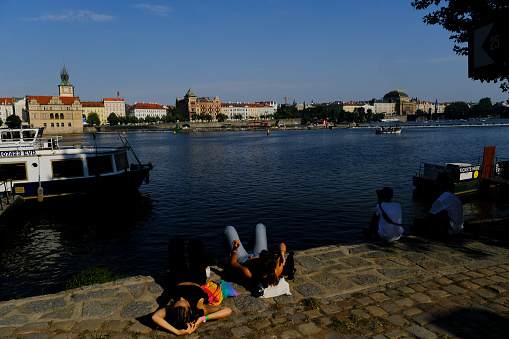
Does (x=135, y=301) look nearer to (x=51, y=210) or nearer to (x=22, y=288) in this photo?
(x=22, y=288)

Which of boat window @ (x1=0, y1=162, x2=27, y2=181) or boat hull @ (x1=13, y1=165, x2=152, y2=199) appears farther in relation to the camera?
boat hull @ (x1=13, y1=165, x2=152, y2=199)

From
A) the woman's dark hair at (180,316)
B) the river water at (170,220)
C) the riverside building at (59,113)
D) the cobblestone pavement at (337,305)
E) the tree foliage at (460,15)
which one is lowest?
the river water at (170,220)

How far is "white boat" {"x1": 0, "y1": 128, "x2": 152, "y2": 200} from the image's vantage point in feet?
73.6

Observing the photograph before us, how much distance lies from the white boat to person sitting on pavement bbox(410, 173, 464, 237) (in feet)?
61.6

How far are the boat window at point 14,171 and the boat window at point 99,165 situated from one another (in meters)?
3.80

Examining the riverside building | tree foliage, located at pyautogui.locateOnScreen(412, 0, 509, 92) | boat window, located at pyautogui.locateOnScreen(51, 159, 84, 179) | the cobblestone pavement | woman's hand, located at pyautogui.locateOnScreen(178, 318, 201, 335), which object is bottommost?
the cobblestone pavement

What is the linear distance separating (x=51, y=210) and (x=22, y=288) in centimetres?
1169

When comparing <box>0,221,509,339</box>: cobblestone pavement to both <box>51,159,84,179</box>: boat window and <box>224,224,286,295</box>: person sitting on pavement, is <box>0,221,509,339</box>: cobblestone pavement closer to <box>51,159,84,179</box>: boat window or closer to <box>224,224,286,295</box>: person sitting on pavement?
<box>224,224,286,295</box>: person sitting on pavement

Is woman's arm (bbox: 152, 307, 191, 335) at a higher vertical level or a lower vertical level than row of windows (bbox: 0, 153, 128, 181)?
lower

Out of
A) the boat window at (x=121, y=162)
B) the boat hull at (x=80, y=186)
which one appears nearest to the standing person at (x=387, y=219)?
the boat hull at (x=80, y=186)

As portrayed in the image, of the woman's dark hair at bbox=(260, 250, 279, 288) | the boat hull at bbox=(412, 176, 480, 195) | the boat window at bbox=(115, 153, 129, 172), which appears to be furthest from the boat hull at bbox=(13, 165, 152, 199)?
the boat hull at bbox=(412, 176, 480, 195)

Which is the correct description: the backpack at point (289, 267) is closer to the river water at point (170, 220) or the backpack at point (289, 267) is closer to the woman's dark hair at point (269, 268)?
the woman's dark hair at point (269, 268)

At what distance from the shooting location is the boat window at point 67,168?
2330cm

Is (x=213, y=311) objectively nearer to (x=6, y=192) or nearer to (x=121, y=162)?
(x=6, y=192)
